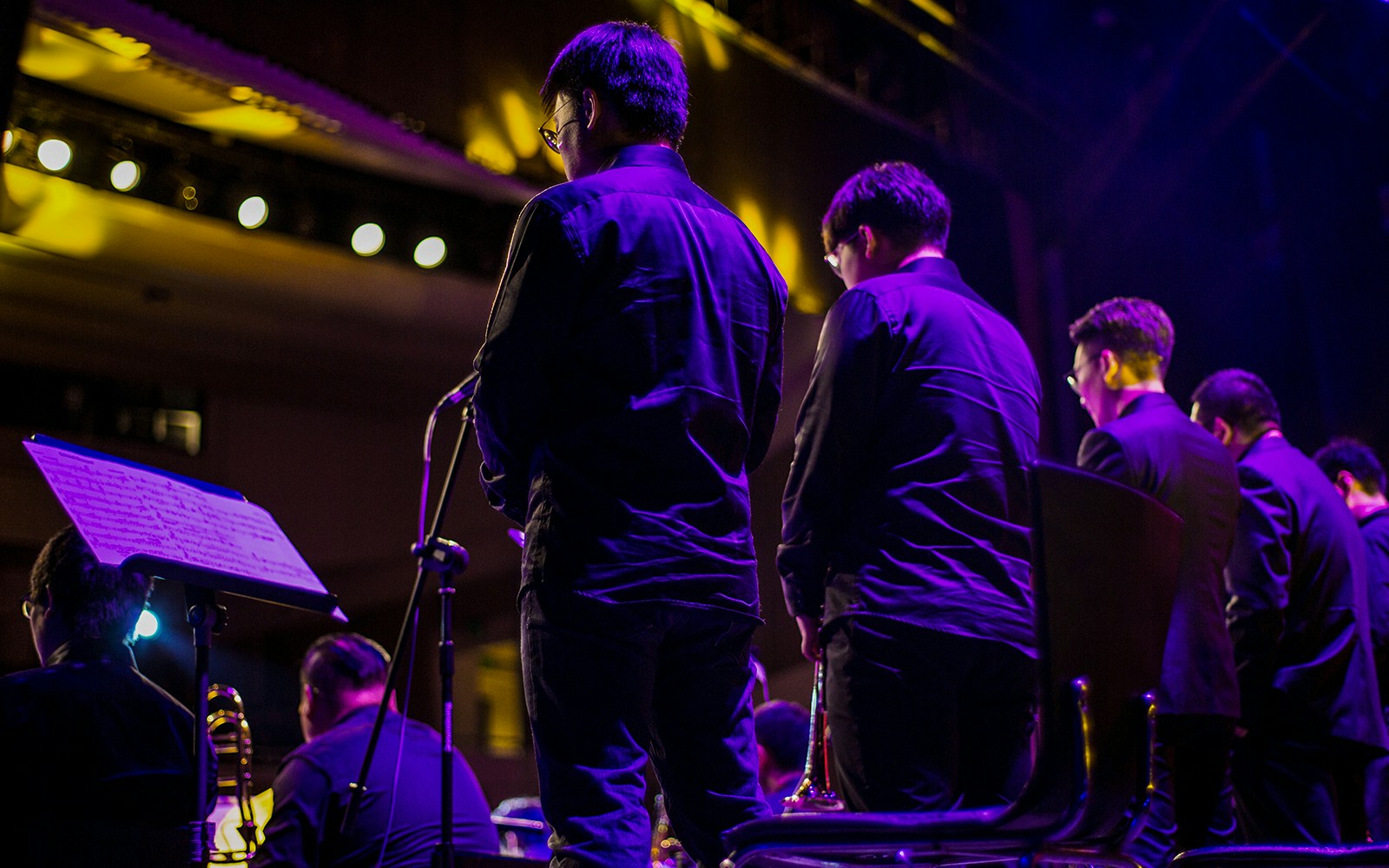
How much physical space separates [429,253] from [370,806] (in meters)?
4.61

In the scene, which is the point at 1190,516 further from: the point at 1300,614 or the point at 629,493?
the point at 629,493

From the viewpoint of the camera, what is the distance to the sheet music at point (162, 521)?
7.43 feet

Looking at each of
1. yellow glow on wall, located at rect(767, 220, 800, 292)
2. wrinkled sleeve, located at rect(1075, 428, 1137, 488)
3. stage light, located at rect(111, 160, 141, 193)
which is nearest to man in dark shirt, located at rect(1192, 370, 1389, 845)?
wrinkled sleeve, located at rect(1075, 428, 1137, 488)

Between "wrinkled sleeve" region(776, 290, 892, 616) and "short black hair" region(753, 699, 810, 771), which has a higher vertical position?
"wrinkled sleeve" region(776, 290, 892, 616)

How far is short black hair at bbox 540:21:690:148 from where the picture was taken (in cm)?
216

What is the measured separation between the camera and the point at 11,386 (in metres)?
8.86

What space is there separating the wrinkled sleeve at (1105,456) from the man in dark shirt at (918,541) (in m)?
0.56

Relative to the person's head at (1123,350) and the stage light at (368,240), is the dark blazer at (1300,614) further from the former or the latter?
the stage light at (368,240)

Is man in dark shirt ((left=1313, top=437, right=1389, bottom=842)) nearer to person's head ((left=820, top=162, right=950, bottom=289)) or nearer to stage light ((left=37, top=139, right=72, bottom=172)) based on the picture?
person's head ((left=820, top=162, right=950, bottom=289))

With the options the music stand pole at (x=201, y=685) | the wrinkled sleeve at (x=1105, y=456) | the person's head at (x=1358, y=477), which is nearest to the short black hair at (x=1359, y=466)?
the person's head at (x=1358, y=477)

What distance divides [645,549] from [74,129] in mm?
5746

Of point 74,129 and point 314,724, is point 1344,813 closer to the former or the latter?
point 314,724

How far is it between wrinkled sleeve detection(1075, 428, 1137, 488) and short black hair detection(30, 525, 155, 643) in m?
2.30

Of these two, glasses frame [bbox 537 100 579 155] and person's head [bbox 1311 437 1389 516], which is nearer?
glasses frame [bbox 537 100 579 155]
